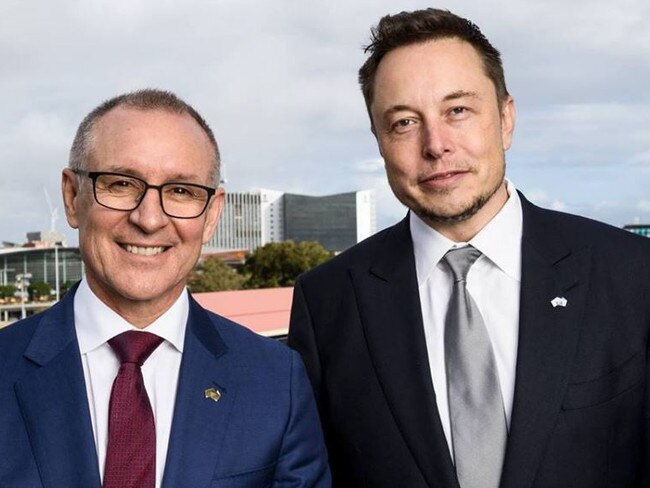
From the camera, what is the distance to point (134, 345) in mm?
2438

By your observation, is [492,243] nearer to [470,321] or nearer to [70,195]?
[470,321]

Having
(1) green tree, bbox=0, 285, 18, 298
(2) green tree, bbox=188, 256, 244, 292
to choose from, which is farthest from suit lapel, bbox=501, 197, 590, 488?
(1) green tree, bbox=0, 285, 18, 298

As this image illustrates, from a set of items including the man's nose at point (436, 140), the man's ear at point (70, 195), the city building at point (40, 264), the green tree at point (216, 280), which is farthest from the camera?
the city building at point (40, 264)

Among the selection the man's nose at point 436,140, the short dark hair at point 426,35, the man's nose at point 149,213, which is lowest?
the man's nose at point 149,213

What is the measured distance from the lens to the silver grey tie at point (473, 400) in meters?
2.64

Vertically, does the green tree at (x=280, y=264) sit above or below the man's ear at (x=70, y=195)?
below

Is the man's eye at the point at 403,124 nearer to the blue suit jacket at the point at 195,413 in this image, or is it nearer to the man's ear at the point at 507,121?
the man's ear at the point at 507,121

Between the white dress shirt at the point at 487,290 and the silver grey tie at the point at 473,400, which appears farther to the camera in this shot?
the white dress shirt at the point at 487,290

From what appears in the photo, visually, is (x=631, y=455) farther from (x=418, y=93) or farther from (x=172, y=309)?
(x=172, y=309)

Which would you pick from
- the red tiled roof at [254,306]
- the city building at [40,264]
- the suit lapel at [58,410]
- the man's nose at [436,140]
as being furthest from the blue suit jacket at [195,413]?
the city building at [40,264]

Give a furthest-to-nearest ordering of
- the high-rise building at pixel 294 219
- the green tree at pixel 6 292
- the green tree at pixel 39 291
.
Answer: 1. the high-rise building at pixel 294 219
2. the green tree at pixel 39 291
3. the green tree at pixel 6 292

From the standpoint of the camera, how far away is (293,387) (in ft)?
8.75

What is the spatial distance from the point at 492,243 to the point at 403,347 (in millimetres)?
499

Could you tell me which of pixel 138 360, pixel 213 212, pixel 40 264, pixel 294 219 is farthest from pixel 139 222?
pixel 294 219
